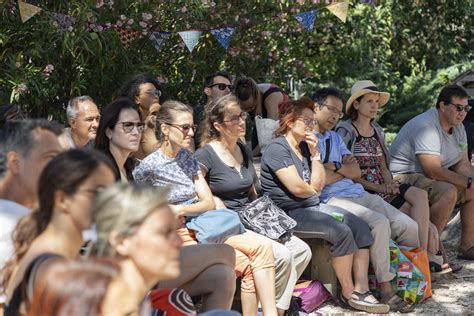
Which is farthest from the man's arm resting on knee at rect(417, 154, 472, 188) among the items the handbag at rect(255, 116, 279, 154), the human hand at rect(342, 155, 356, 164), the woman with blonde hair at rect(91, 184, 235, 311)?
the woman with blonde hair at rect(91, 184, 235, 311)

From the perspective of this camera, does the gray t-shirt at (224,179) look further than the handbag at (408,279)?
No

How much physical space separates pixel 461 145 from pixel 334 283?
79.2 inches

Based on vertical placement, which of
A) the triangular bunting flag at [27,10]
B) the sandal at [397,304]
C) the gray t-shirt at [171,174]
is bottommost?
the sandal at [397,304]

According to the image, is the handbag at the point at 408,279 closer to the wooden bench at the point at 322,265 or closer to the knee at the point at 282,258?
the wooden bench at the point at 322,265

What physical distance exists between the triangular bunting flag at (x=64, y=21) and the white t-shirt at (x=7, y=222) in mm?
4035

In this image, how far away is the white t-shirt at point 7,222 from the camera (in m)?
3.19

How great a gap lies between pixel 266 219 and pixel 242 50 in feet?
14.9

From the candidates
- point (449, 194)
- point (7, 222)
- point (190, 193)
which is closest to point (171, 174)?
point (190, 193)

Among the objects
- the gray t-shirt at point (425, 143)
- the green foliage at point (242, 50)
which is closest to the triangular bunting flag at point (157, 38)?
the green foliage at point (242, 50)

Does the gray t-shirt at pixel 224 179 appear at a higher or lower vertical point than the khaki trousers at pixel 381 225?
higher

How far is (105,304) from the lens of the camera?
2521 mm

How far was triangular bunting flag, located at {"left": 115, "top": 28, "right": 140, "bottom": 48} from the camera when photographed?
7.83 meters

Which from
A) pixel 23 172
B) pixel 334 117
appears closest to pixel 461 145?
pixel 334 117

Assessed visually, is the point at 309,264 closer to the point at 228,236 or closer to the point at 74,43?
the point at 228,236
